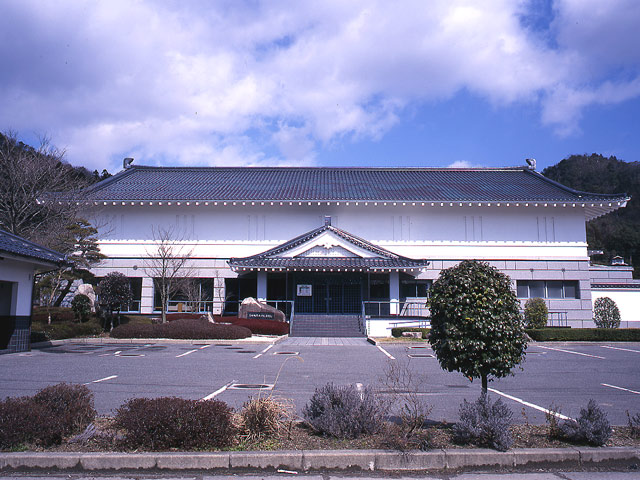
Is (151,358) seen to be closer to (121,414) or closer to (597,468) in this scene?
(121,414)

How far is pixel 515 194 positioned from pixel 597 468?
29.7 metres

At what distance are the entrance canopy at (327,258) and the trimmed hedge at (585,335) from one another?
24.6 ft

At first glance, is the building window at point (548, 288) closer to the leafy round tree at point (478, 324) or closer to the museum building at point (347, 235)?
the museum building at point (347, 235)

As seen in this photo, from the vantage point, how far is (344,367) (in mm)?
13953

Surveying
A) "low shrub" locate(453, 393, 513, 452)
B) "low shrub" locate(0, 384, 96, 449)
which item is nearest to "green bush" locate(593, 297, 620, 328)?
"low shrub" locate(453, 393, 513, 452)

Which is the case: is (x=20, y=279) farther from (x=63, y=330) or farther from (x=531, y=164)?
(x=531, y=164)

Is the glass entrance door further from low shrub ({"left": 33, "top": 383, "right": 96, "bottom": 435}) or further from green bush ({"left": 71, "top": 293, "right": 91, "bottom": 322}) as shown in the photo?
low shrub ({"left": 33, "top": 383, "right": 96, "bottom": 435})

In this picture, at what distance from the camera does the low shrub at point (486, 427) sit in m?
5.98

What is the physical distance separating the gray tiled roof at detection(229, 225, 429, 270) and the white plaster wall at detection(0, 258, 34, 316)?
1195cm

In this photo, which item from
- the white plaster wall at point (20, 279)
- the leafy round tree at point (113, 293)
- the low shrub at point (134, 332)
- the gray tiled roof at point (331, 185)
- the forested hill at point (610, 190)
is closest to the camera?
the white plaster wall at point (20, 279)

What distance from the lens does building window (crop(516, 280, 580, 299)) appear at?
103ft

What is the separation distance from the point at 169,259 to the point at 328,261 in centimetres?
950

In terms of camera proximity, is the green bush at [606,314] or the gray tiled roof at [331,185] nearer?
the green bush at [606,314]

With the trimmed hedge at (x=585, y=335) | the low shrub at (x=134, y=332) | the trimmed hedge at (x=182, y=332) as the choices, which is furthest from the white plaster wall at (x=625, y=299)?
the low shrub at (x=134, y=332)
